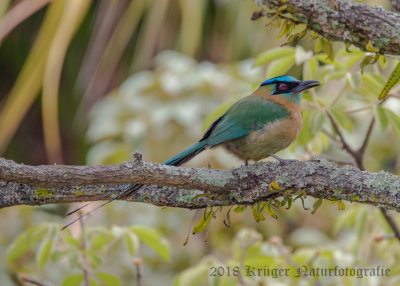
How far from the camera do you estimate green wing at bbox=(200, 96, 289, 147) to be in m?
2.37

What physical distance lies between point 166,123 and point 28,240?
2050 millimetres

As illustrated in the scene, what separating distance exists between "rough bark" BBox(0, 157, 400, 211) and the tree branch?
0.40m

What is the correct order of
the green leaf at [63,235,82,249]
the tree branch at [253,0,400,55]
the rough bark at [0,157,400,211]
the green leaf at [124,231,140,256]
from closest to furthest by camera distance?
1. the rough bark at [0,157,400,211]
2. the tree branch at [253,0,400,55]
3. the green leaf at [63,235,82,249]
4. the green leaf at [124,231,140,256]

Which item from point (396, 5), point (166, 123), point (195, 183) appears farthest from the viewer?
point (166, 123)

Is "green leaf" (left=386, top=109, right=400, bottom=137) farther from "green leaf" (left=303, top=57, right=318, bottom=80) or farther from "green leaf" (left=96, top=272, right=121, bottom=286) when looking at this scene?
"green leaf" (left=96, top=272, right=121, bottom=286)

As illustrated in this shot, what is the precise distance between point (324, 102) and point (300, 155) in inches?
16.2

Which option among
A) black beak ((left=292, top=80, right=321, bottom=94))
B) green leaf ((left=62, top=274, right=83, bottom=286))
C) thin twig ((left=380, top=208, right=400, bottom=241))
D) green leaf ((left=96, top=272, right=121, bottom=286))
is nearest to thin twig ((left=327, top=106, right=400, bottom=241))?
thin twig ((left=380, top=208, right=400, bottom=241))

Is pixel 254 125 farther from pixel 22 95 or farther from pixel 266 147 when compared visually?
pixel 22 95

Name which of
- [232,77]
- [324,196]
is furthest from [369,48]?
[232,77]

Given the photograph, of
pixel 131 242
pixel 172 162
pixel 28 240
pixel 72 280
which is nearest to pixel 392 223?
pixel 172 162

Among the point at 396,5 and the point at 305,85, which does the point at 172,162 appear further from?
the point at 396,5

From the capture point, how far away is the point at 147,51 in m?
5.30

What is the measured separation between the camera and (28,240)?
2.17 meters

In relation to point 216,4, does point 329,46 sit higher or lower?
lower
